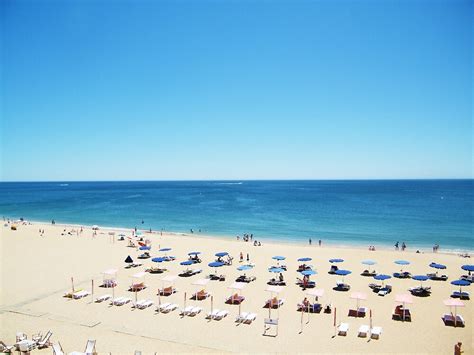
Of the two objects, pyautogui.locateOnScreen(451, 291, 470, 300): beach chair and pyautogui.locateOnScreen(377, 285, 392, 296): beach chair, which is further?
pyautogui.locateOnScreen(377, 285, 392, 296): beach chair

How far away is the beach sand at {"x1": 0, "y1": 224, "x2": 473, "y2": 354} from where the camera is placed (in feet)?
45.8

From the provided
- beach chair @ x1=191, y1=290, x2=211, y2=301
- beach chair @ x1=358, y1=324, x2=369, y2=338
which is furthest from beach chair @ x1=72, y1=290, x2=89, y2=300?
beach chair @ x1=358, y1=324, x2=369, y2=338

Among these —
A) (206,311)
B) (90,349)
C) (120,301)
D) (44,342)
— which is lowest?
(206,311)

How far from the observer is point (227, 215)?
221 feet

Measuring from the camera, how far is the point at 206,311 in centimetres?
1741

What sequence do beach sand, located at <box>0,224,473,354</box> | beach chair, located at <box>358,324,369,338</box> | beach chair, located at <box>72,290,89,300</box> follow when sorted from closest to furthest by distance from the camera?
beach sand, located at <box>0,224,473,354</box>, beach chair, located at <box>358,324,369,338</box>, beach chair, located at <box>72,290,89,300</box>

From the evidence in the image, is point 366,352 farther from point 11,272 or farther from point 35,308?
point 11,272

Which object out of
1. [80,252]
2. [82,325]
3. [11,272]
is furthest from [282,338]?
[80,252]

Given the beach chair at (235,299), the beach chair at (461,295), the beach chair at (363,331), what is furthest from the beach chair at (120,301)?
the beach chair at (461,295)

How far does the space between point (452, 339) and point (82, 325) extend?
1576cm

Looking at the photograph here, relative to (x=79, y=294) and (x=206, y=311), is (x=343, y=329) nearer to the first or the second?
(x=206, y=311)

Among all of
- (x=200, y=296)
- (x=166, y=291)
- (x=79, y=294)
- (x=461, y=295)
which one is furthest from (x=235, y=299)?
(x=461, y=295)

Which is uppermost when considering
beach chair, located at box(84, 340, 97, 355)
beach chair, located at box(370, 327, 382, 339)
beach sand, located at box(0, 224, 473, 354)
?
beach chair, located at box(84, 340, 97, 355)

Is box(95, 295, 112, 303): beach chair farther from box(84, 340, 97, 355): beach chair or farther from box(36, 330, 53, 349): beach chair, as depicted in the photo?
box(84, 340, 97, 355): beach chair
